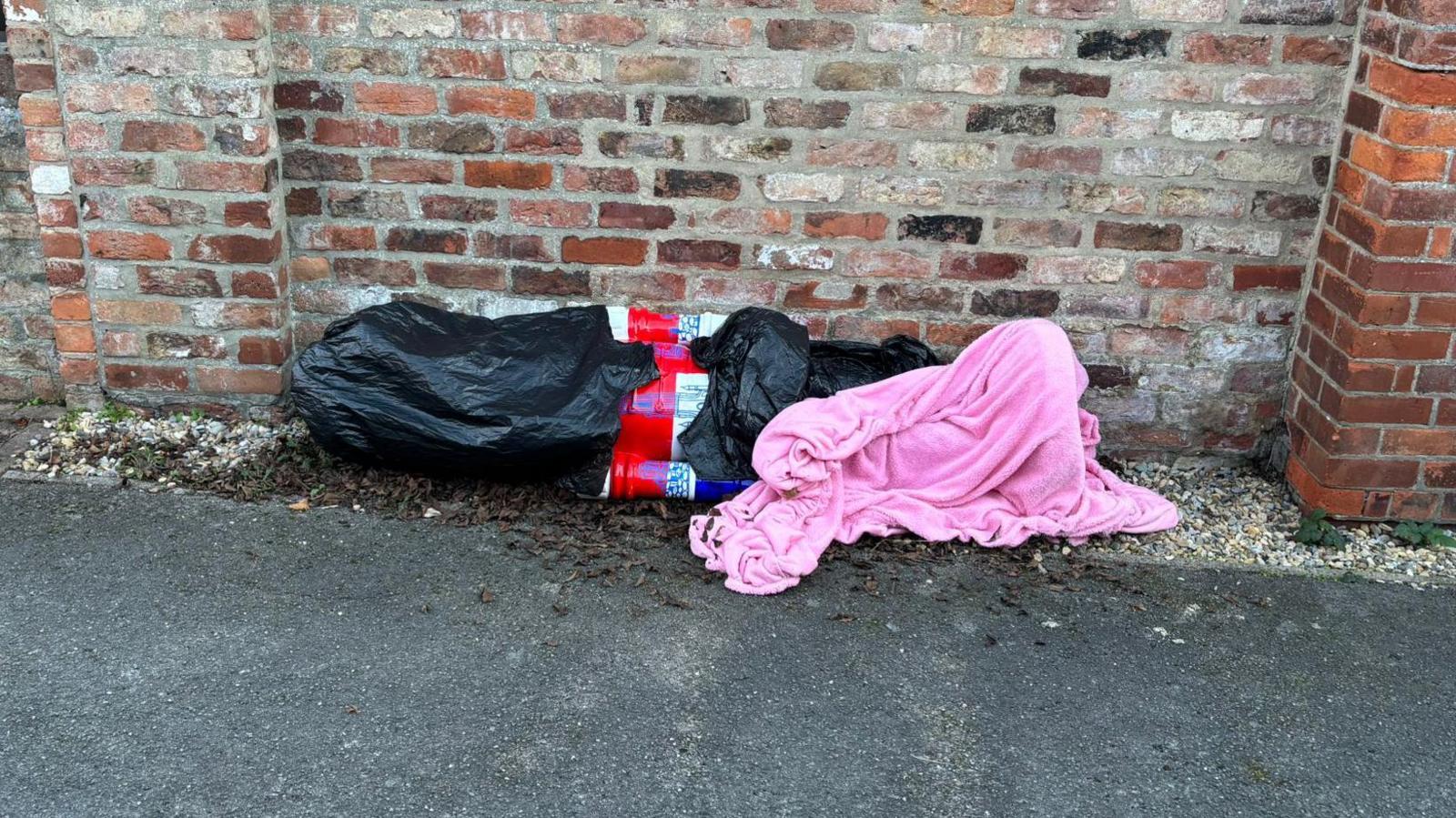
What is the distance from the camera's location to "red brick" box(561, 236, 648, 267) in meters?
4.16

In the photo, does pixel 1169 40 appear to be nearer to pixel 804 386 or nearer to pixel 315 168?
pixel 804 386

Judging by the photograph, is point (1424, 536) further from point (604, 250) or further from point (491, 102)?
point (491, 102)

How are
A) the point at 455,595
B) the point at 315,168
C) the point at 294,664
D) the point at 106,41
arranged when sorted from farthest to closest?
1. the point at 315,168
2. the point at 106,41
3. the point at 455,595
4. the point at 294,664

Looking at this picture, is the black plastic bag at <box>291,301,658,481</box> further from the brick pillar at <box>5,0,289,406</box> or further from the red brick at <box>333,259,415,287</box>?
the brick pillar at <box>5,0,289,406</box>

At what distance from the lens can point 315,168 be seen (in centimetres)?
412

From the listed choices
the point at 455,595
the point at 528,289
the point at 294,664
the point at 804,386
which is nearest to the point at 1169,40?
the point at 804,386

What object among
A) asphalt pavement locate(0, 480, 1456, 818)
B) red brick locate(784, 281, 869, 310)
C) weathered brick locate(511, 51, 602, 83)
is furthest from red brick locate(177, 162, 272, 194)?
red brick locate(784, 281, 869, 310)

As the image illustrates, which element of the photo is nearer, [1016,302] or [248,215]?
[248,215]

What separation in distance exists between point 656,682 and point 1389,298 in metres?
2.30

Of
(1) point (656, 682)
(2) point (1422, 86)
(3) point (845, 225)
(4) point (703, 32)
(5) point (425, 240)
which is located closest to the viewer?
(1) point (656, 682)

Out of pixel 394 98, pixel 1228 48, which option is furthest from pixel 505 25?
pixel 1228 48

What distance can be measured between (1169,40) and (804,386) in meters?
1.47

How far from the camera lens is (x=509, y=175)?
13.4ft

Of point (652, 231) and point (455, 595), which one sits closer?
point (455, 595)
